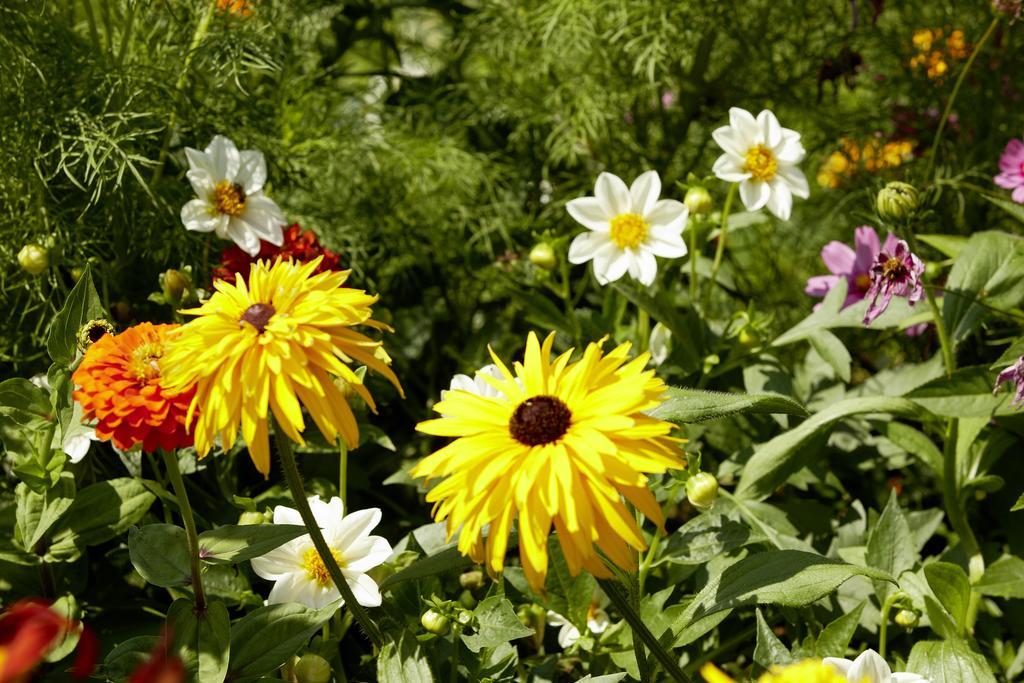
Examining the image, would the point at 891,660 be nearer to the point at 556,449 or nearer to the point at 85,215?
the point at 556,449

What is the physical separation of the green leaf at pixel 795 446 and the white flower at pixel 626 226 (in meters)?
0.20

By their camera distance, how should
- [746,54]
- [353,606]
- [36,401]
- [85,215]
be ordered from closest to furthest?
1. [353,606]
2. [36,401]
3. [85,215]
4. [746,54]

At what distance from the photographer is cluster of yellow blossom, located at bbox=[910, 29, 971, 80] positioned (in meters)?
1.34

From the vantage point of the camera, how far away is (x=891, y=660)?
35.9 inches

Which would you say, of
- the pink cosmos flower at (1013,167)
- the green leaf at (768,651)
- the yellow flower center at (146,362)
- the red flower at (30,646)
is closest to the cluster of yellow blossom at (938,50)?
the pink cosmos flower at (1013,167)

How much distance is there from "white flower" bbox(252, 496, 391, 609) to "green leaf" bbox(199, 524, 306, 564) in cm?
6

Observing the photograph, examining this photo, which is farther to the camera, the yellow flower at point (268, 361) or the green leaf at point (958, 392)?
the green leaf at point (958, 392)

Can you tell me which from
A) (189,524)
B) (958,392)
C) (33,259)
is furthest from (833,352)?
(33,259)

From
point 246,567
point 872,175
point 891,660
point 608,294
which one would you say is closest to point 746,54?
point 872,175

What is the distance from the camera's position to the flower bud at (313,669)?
2.50 ft

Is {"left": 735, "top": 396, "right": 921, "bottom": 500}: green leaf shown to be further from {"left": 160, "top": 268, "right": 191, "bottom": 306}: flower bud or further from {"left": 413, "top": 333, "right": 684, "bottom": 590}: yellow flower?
{"left": 160, "top": 268, "right": 191, "bottom": 306}: flower bud

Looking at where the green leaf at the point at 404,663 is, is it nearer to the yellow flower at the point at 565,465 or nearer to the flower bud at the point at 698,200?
the yellow flower at the point at 565,465

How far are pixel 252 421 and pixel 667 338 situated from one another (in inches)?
24.0

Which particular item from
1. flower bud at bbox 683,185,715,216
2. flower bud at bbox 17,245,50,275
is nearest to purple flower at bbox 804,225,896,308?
flower bud at bbox 683,185,715,216
